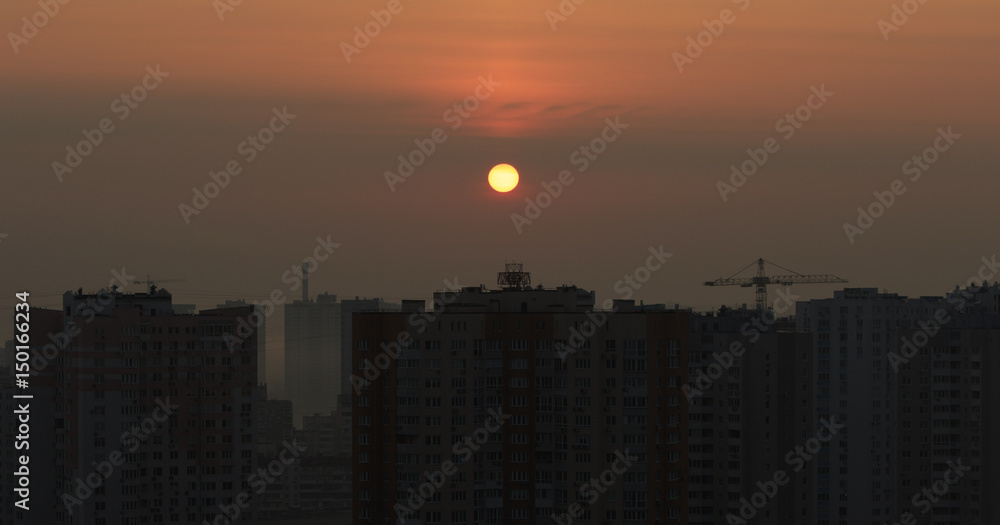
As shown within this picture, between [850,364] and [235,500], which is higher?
[850,364]

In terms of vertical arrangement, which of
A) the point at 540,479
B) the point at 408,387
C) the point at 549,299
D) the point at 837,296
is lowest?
the point at 540,479

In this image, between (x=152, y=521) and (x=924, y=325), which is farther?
(x=924, y=325)

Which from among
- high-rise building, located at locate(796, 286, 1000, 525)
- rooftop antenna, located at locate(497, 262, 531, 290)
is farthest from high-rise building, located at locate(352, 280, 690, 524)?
high-rise building, located at locate(796, 286, 1000, 525)

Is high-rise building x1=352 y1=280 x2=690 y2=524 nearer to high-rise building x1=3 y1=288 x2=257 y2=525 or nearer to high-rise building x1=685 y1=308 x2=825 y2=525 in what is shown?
high-rise building x1=685 y1=308 x2=825 y2=525

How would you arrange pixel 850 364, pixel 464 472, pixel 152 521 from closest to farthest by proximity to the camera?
pixel 464 472 < pixel 152 521 < pixel 850 364

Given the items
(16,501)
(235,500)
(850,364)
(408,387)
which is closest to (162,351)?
(235,500)

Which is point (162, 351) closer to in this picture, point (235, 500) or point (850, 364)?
point (235, 500)
